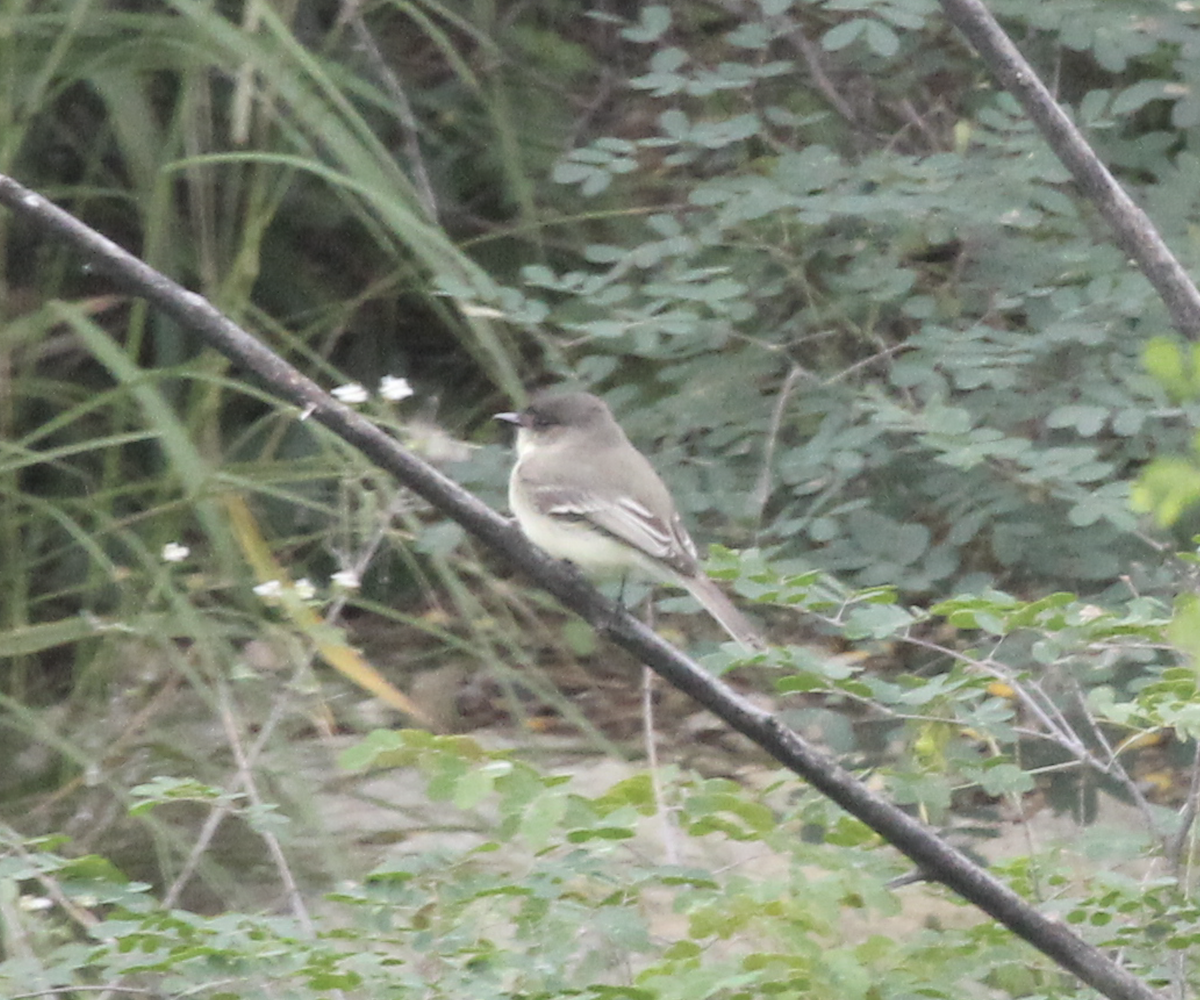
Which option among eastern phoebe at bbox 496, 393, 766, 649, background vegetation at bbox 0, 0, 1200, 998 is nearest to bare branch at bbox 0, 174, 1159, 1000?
background vegetation at bbox 0, 0, 1200, 998

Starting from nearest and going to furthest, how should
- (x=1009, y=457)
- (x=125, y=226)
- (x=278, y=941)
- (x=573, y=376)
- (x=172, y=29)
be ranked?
1. (x=278, y=941)
2. (x=1009, y=457)
3. (x=573, y=376)
4. (x=172, y=29)
5. (x=125, y=226)

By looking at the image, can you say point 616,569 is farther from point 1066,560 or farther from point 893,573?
point 1066,560

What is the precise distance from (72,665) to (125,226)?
49.5 inches

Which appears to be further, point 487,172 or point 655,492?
point 487,172

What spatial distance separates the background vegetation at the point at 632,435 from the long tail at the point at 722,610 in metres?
0.11

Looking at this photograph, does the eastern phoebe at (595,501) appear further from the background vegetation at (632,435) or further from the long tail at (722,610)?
the background vegetation at (632,435)

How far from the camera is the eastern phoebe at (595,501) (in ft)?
10.6

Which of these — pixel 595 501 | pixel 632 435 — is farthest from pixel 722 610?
pixel 632 435

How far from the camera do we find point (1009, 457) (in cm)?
330

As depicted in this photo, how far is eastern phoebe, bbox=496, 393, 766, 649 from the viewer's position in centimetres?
324

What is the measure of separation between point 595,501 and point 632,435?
29.0 inches

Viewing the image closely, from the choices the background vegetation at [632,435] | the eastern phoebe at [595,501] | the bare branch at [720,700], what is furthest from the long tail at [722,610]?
the bare branch at [720,700]

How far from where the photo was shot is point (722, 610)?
3068 mm

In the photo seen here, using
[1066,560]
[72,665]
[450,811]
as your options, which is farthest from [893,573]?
[72,665]
